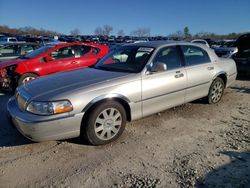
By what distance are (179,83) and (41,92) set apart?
2.47 metres

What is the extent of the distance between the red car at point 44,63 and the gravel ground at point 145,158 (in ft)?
8.68

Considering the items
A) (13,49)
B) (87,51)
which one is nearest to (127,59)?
(87,51)

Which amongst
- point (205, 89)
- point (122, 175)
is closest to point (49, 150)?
point (122, 175)

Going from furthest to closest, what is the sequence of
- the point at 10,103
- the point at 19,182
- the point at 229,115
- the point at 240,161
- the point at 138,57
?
the point at 229,115
the point at 138,57
the point at 10,103
the point at 240,161
the point at 19,182

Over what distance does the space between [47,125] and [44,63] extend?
14.8 ft

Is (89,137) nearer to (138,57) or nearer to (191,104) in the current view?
(138,57)

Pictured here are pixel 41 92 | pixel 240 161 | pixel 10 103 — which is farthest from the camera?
pixel 10 103

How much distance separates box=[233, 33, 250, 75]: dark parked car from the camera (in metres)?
8.64

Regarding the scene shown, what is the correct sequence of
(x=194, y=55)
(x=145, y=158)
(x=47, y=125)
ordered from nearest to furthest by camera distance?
(x=47, y=125)
(x=145, y=158)
(x=194, y=55)

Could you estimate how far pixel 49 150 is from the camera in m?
3.71

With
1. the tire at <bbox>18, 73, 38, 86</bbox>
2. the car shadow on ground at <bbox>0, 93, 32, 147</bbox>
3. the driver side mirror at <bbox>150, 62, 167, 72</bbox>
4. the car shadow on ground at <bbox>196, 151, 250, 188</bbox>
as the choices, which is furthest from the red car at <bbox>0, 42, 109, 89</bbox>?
the car shadow on ground at <bbox>196, 151, 250, 188</bbox>

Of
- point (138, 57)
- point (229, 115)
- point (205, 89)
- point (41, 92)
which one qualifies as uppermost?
point (138, 57)

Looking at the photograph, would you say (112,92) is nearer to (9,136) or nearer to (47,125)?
(47,125)

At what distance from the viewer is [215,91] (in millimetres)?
5734
